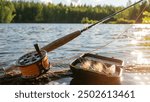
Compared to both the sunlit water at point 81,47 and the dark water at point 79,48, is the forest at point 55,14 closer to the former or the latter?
the sunlit water at point 81,47

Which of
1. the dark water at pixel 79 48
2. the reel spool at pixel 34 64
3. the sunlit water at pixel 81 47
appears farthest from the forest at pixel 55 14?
the reel spool at pixel 34 64

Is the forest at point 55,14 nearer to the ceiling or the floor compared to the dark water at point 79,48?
nearer to the floor

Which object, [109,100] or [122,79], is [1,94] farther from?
[122,79]

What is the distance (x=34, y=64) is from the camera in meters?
10.2

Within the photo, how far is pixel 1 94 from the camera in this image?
891cm

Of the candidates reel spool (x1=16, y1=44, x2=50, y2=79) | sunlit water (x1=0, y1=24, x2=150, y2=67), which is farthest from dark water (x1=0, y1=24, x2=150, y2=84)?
reel spool (x1=16, y1=44, x2=50, y2=79)

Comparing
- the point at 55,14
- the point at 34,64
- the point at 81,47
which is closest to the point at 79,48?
the point at 81,47

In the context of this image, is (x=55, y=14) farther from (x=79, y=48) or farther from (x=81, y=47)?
(x=79, y=48)

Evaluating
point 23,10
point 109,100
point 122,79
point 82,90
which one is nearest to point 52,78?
point 122,79

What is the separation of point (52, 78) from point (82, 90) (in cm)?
378

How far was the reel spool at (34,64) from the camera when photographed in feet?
33.6

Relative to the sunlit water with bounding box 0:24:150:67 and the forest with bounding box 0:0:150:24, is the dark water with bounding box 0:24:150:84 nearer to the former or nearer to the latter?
the sunlit water with bounding box 0:24:150:67

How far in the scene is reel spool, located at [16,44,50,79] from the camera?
1023 cm

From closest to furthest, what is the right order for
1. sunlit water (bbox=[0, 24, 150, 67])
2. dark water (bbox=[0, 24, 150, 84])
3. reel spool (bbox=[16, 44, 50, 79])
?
reel spool (bbox=[16, 44, 50, 79]) < dark water (bbox=[0, 24, 150, 84]) < sunlit water (bbox=[0, 24, 150, 67])
